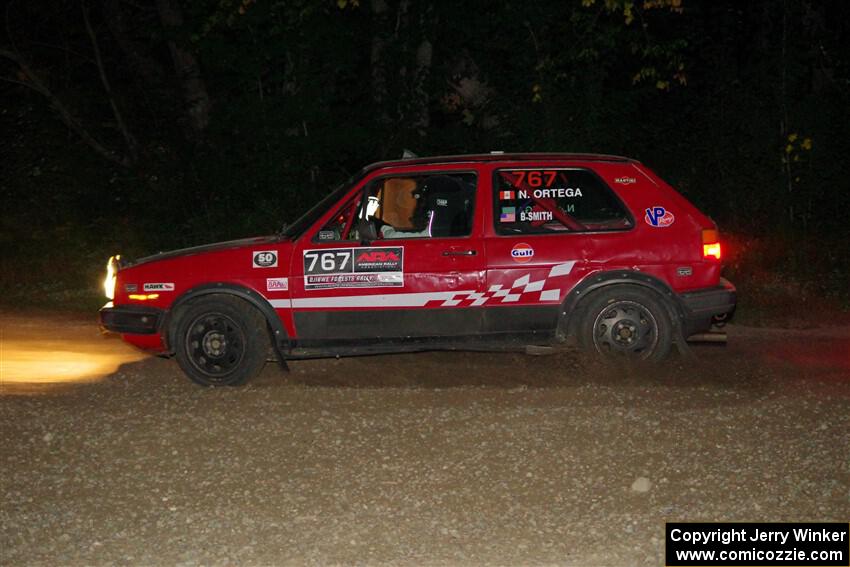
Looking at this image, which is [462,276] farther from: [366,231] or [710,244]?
[710,244]

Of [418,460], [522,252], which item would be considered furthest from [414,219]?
[418,460]

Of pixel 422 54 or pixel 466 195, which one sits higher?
pixel 422 54

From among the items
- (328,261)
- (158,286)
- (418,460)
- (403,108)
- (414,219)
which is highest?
(403,108)

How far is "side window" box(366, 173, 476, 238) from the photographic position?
8234 millimetres

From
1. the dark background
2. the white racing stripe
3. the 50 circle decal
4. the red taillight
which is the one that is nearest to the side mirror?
the white racing stripe

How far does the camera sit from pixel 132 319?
8.45m

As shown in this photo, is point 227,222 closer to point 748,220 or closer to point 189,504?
point 748,220

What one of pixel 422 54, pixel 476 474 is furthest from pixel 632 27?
pixel 476 474

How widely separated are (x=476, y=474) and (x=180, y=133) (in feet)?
44.1

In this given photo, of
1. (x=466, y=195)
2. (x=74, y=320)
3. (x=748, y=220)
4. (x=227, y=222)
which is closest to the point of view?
(x=466, y=195)

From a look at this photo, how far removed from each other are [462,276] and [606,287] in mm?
1138

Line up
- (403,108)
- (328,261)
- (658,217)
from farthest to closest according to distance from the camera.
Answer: (403,108) < (658,217) < (328,261)

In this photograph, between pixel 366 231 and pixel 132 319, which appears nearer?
pixel 366 231

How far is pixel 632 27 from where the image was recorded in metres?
17.0
